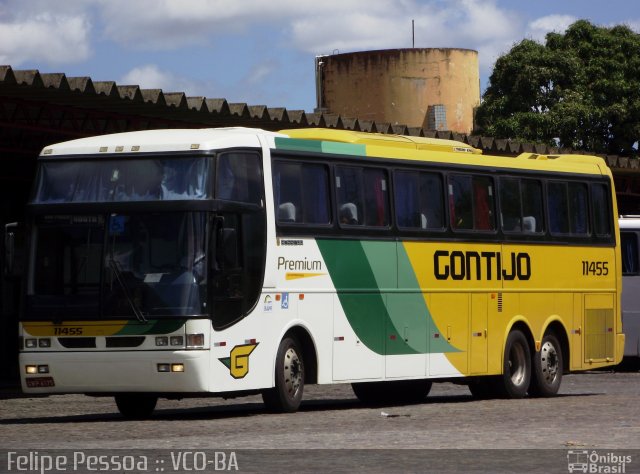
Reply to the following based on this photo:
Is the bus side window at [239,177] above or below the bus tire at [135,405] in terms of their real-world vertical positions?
above

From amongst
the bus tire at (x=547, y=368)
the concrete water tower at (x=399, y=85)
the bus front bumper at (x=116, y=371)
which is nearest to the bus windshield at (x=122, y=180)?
the bus front bumper at (x=116, y=371)

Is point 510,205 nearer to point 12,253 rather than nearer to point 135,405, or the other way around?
point 135,405

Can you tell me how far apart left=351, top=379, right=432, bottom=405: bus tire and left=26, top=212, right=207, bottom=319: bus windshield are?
5696 mm

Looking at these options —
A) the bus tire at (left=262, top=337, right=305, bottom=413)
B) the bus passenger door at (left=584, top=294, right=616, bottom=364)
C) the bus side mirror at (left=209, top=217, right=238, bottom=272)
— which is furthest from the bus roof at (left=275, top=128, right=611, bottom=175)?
the bus tire at (left=262, top=337, right=305, bottom=413)

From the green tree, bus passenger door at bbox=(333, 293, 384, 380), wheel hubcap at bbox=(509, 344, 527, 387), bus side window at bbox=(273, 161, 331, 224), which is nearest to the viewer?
bus side window at bbox=(273, 161, 331, 224)

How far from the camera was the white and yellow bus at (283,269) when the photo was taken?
17.8m

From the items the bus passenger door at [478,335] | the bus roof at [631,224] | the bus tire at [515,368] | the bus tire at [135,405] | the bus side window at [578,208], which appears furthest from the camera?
the bus roof at [631,224]

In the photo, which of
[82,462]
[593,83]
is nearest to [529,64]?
[593,83]

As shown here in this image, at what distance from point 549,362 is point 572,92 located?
38.3 meters

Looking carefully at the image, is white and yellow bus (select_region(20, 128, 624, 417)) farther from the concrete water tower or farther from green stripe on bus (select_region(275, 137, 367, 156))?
the concrete water tower

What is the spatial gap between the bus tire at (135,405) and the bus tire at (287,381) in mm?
1425

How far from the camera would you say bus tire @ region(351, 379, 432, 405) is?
23.0 metres

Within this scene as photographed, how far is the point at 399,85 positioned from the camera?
73.4 meters

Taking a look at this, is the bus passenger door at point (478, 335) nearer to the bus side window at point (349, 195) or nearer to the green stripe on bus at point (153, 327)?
the bus side window at point (349, 195)
